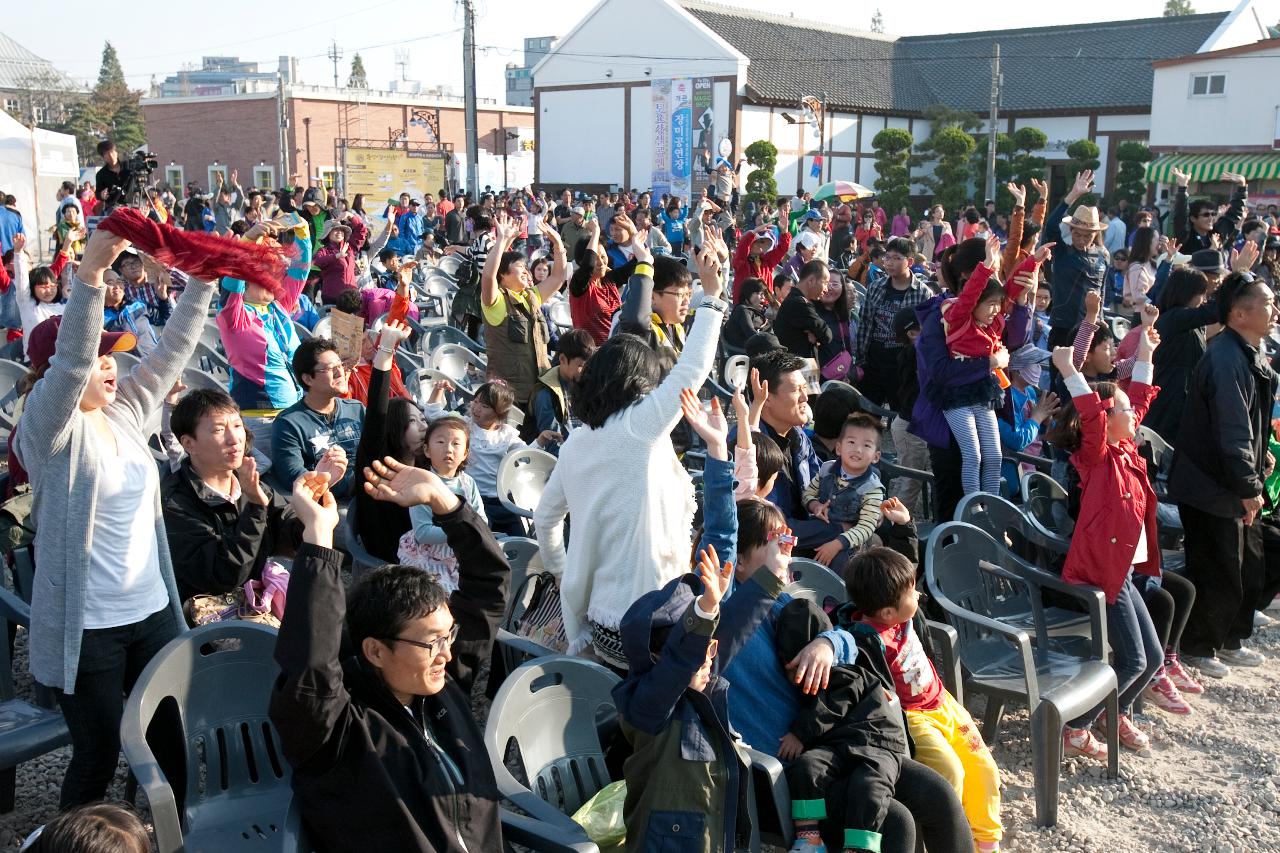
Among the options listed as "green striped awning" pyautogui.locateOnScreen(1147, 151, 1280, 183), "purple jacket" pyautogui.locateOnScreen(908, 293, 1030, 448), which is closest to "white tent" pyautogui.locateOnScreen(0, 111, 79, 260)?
"purple jacket" pyautogui.locateOnScreen(908, 293, 1030, 448)

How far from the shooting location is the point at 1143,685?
4414 millimetres

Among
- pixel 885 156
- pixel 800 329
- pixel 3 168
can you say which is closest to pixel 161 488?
pixel 800 329

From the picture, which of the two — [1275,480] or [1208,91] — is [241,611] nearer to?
[1275,480]

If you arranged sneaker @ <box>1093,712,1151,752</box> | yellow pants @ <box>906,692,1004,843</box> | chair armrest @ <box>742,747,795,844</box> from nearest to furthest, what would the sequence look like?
chair armrest @ <box>742,747,795,844</box>, yellow pants @ <box>906,692,1004,843</box>, sneaker @ <box>1093,712,1151,752</box>

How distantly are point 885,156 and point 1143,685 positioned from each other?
100 ft

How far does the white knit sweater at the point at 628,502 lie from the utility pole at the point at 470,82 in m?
22.4

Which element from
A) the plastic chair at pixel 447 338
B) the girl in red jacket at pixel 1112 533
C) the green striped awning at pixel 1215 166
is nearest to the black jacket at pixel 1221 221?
the plastic chair at pixel 447 338

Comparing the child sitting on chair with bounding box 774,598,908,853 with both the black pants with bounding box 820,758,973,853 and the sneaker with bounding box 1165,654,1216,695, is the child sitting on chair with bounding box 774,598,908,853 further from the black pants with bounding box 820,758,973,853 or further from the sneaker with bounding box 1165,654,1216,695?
the sneaker with bounding box 1165,654,1216,695

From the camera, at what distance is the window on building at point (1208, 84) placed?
108 feet

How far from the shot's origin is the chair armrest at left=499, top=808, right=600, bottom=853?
8.23ft

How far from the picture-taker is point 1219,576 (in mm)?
5055

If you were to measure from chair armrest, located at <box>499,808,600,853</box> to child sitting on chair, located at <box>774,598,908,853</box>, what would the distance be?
0.69 metres

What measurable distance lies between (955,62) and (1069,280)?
40013 mm

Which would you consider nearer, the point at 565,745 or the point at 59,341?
the point at 59,341
